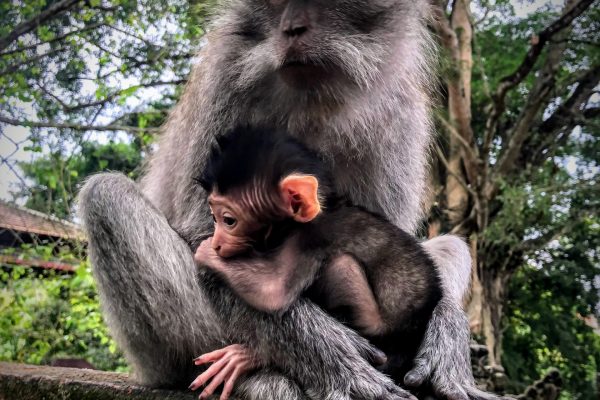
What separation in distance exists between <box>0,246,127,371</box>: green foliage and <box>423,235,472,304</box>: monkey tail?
484 centimetres

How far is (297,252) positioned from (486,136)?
28.6 ft

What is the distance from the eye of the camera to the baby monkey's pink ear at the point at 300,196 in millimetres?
2367

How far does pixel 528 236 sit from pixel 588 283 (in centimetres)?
163

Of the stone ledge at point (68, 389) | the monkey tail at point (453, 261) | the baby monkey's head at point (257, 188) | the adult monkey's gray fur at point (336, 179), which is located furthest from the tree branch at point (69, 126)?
the baby monkey's head at point (257, 188)

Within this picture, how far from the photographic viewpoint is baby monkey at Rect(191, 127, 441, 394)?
7.79ft

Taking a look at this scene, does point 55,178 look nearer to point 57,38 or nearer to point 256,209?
point 57,38

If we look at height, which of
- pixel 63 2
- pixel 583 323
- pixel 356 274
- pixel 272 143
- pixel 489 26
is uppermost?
pixel 489 26

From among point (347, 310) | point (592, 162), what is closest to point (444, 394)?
point (347, 310)

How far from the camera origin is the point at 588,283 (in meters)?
12.5

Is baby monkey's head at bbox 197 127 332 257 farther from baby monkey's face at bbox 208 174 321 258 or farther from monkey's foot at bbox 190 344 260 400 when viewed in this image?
monkey's foot at bbox 190 344 260 400

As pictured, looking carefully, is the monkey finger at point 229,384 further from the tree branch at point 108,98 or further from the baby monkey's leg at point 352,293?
the tree branch at point 108,98

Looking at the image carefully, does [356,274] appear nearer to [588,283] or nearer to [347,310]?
[347,310]

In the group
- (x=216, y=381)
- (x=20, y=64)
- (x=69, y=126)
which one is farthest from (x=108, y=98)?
(x=216, y=381)

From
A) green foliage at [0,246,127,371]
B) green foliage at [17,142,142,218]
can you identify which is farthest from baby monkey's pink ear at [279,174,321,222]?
green foliage at [0,246,127,371]
